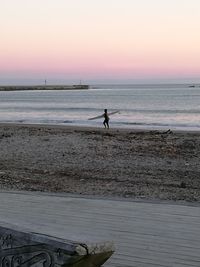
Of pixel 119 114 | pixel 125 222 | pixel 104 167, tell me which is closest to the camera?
pixel 125 222

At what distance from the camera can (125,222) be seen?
637 cm

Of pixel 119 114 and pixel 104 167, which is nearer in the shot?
pixel 104 167

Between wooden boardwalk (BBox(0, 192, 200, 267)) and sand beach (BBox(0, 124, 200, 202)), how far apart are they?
139 centimetres

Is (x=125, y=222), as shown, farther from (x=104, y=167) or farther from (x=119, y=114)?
(x=119, y=114)

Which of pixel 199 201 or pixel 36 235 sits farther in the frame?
pixel 199 201

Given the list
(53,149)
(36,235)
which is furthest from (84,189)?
(53,149)

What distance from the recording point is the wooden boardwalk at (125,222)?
495 cm

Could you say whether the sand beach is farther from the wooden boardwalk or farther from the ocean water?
the ocean water

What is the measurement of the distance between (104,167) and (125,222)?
22.9 feet

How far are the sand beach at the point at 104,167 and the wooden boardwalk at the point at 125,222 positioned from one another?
1.39 m

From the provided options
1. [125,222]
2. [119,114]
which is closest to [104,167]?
[125,222]

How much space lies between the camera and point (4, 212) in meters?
6.77

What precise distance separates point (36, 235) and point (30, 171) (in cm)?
934

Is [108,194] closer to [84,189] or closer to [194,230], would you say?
[84,189]
